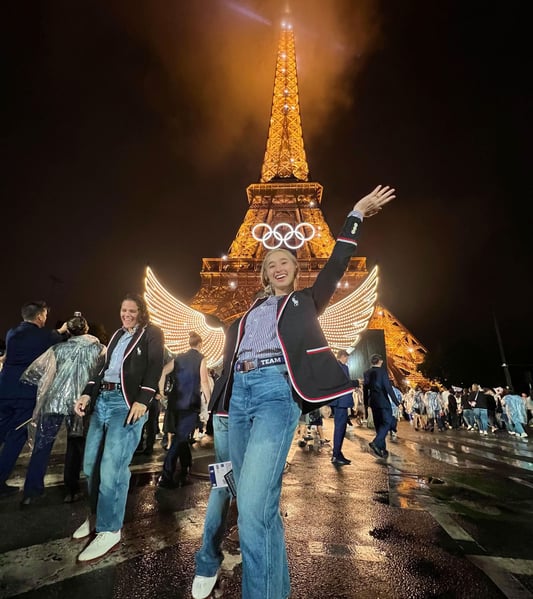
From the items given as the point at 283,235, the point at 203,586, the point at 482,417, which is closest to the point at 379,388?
the point at 203,586

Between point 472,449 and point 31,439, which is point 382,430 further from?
point 31,439

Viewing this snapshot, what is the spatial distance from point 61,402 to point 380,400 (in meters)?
5.42

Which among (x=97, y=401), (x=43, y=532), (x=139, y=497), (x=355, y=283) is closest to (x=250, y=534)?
(x=97, y=401)

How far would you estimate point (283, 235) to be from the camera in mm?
22906

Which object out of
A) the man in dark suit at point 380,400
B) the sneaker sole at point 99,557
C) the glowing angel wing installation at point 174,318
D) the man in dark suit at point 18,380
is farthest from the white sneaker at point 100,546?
the glowing angel wing installation at point 174,318

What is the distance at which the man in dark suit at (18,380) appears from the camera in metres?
3.90

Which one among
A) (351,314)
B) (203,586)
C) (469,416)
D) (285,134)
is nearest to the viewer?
(203,586)

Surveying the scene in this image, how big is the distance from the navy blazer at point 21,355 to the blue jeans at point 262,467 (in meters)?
3.31

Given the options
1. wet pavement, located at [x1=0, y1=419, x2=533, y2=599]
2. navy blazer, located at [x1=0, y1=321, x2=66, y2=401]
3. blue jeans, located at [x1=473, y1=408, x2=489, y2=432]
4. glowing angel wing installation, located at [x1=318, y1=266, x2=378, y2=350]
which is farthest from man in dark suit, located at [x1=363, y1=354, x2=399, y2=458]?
blue jeans, located at [x1=473, y1=408, x2=489, y2=432]

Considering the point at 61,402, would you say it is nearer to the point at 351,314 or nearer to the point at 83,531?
the point at 83,531

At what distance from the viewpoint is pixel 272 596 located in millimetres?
1444

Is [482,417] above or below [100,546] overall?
above

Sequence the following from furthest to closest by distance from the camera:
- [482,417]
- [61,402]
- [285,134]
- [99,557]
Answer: [285,134] → [482,417] → [61,402] → [99,557]

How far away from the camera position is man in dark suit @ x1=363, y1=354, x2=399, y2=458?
6.57 m
